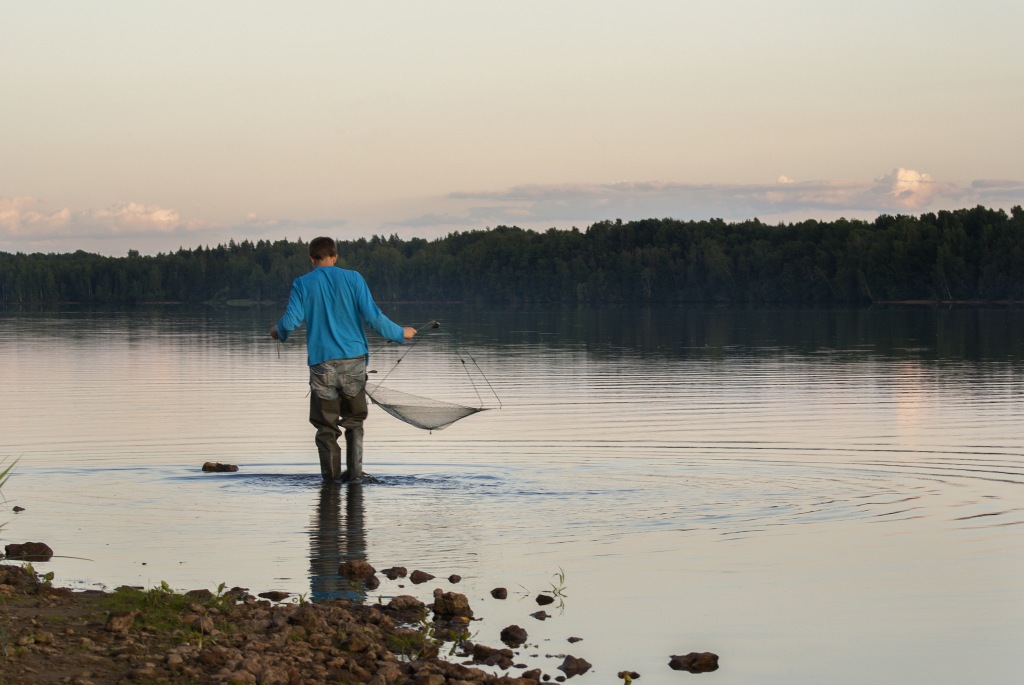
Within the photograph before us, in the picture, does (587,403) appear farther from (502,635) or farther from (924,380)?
(502,635)

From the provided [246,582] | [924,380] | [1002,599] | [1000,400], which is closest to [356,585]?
[246,582]

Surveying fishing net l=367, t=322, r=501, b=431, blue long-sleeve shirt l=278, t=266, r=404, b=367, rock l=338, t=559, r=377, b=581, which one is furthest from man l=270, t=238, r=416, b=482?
rock l=338, t=559, r=377, b=581

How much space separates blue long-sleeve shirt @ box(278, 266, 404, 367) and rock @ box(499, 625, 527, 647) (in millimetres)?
6485

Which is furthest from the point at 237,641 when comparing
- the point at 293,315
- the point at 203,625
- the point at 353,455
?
the point at 353,455

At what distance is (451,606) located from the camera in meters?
9.16

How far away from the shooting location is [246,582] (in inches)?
400

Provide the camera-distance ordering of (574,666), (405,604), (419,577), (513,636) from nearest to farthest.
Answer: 1. (574,666)
2. (513,636)
3. (405,604)
4. (419,577)

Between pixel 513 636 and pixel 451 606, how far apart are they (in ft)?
2.05

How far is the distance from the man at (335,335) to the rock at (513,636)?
252 inches

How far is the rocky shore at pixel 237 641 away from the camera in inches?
288

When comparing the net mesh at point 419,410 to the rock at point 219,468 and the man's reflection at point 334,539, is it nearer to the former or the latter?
the man's reflection at point 334,539

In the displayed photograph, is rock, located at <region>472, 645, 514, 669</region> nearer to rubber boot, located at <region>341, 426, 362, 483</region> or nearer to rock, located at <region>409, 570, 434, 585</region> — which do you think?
rock, located at <region>409, 570, 434, 585</region>

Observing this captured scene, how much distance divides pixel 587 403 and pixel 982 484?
1149 cm

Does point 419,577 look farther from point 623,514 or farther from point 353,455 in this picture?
point 353,455
